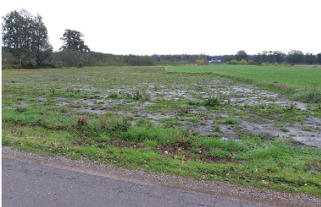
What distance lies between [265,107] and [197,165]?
26.2 ft

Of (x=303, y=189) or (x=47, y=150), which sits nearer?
(x=303, y=189)

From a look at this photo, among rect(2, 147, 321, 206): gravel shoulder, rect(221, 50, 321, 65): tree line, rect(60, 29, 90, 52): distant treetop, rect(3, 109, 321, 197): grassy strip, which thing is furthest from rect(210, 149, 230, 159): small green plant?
rect(221, 50, 321, 65): tree line

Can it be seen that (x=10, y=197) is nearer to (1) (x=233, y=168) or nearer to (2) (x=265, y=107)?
(1) (x=233, y=168)

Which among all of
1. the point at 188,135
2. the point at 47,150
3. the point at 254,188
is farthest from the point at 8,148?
the point at 254,188

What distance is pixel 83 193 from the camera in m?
3.20

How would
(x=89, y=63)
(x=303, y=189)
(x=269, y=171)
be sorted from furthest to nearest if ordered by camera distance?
(x=89, y=63) < (x=269, y=171) < (x=303, y=189)

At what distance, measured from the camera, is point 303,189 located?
3555mm

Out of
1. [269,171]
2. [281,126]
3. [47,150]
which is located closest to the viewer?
[269,171]

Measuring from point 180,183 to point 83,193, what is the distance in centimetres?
150

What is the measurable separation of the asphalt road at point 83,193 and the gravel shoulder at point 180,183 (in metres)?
0.12

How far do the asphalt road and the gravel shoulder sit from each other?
121 millimetres

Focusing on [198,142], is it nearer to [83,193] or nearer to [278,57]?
[83,193]

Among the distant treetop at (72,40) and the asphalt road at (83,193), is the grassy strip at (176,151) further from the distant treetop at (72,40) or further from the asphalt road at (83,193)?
the distant treetop at (72,40)

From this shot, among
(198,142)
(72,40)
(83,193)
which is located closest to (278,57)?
(72,40)
